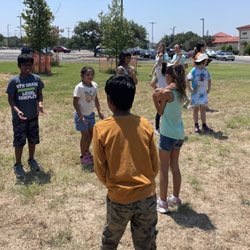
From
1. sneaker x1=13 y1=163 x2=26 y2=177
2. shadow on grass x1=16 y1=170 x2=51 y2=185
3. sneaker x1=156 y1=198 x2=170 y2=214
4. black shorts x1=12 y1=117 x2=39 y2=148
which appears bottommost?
sneaker x1=156 y1=198 x2=170 y2=214

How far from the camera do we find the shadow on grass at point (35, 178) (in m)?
4.39

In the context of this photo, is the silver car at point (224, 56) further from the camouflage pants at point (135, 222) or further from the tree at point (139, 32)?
the camouflage pants at point (135, 222)

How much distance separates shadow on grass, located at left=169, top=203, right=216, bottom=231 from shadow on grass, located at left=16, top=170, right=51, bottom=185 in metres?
1.98

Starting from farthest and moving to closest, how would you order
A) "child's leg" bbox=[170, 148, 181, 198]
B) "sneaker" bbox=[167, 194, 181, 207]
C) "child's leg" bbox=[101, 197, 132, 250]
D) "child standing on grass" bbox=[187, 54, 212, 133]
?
"child standing on grass" bbox=[187, 54, 212, 133], "sneaker" bbox=[167, 194, 181, 207], "child's leg" bbox=[170, 148, 181, 198], "child's leg" bbox=[101, 197, 132, 250]

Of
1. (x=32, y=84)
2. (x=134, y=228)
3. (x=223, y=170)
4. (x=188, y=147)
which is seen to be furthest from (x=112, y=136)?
(x=188, y=147)

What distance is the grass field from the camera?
3.14 m

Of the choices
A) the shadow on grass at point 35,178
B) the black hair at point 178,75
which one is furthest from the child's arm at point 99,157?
the shadow on grass at point 35,178

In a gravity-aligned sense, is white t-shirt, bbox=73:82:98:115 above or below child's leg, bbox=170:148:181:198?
above

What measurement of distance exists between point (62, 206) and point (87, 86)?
194 cm

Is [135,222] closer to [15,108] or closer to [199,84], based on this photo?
[15,108]

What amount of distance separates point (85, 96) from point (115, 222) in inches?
112

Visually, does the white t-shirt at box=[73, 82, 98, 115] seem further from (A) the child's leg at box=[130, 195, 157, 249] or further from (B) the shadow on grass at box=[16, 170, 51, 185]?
(A) the child's leg at box=[130, 195, 157, 249]

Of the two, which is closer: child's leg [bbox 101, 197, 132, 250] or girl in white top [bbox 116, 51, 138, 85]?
child's leg [bbox 101, 197, 132, 250]

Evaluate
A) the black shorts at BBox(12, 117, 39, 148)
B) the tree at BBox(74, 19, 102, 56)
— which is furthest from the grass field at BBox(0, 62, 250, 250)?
the tree at BBox(74, 19, 102, 56)
